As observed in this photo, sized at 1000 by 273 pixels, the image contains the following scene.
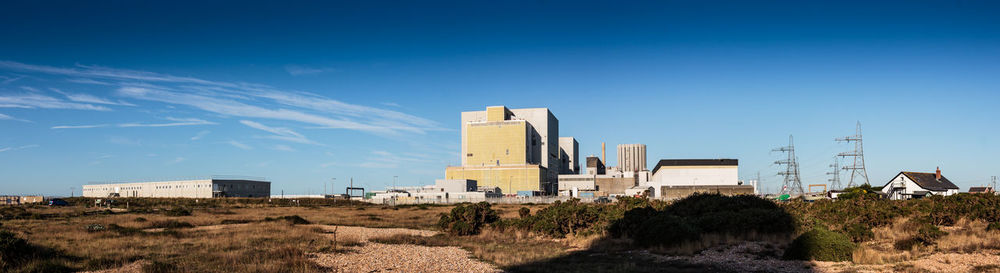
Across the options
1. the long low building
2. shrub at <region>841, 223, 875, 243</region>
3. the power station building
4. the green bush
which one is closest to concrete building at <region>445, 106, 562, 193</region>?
the power station building

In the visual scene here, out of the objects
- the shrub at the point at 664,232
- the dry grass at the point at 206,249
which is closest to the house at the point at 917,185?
the shrub at the point at 664,232

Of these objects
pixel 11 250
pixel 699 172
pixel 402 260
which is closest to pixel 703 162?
pixel 699 172

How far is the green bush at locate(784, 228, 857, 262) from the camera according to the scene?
22.4 m

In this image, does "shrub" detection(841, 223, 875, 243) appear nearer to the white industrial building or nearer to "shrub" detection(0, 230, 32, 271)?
"shrub" detection(0, 230, 32, 271)

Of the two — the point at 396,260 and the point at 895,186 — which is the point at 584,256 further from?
the point at 895,186

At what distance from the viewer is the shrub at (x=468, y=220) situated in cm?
4044

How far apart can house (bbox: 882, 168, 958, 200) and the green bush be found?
82.3 meters

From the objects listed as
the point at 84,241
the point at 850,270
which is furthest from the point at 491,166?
the point at 850,270

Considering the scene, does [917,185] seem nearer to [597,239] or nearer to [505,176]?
[597,239]

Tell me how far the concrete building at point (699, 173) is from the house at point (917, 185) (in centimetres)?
5688

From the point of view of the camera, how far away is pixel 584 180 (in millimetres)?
184875

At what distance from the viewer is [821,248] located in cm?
2245

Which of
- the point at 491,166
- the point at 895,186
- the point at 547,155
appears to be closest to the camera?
the point at 895,186

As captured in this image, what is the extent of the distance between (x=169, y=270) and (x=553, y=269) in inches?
507
